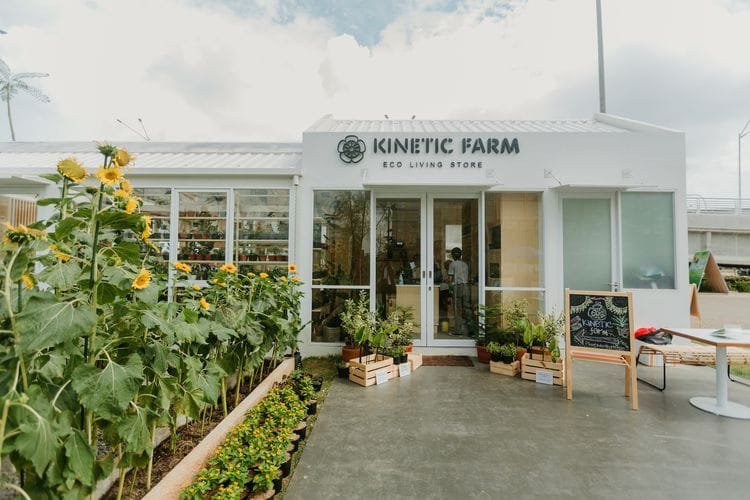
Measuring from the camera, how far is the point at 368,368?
177 inches

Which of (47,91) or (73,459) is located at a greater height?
(47,91)

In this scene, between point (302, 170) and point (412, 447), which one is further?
point (302, 170)

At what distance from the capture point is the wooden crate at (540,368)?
14.8ft

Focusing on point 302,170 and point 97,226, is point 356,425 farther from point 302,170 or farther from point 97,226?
point 302,170

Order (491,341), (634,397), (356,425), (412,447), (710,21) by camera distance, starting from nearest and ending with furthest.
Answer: (412,447)
(356,425)
(634,397)
(491,341)
(710,21)

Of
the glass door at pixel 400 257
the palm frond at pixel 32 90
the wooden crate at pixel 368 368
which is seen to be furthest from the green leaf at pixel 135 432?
the palm frond at pixel 32 90

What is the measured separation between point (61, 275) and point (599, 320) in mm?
4720

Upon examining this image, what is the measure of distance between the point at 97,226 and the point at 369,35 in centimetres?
1001

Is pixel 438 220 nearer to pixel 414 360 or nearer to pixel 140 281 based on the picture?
pixel 414 360

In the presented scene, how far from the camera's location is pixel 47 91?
1512 cm

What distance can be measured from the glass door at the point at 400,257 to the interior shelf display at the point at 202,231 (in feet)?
8.41

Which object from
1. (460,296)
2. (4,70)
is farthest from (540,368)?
(4,70)

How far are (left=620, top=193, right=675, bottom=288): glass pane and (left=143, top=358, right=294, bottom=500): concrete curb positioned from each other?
5797mm

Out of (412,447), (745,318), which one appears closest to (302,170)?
(412,447)
